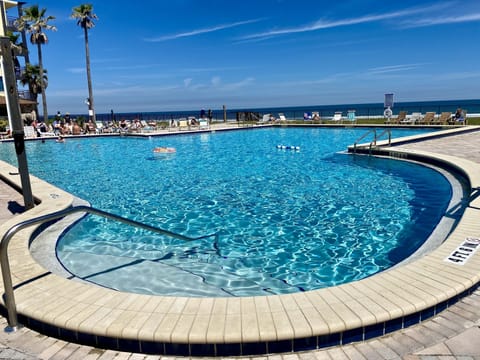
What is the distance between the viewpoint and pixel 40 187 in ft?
27.2

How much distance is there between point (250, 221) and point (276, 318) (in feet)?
13.4

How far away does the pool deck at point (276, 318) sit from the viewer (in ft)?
8.43

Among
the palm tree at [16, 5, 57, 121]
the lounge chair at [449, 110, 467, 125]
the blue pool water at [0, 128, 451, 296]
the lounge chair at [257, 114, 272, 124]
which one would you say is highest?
the palm tree at [16, 5, 57, 121]

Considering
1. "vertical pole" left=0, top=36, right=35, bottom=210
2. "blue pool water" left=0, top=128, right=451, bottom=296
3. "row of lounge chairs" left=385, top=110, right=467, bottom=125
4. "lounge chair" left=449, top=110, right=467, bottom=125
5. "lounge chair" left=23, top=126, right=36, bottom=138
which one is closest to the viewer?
"blue pool water" left=0, top=128, right=451, bottom=296

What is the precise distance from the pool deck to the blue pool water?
1317 mm

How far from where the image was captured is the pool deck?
2570mm

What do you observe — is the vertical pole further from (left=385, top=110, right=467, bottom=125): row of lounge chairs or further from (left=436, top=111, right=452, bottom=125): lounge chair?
(left=436, top=111, right=452, bottom=125): lounge chair

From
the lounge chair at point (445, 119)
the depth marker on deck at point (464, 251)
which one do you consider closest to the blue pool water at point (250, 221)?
the depth marker on deck at point (464, 251)

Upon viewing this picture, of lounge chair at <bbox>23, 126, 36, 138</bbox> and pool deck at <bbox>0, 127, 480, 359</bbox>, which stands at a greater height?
lounge chair at <bbox>23, 126, 36, 138</bbox>

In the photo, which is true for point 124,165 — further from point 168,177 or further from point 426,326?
point 426,326

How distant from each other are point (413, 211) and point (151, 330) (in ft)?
20.3

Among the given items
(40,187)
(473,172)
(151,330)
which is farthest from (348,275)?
(40,187)

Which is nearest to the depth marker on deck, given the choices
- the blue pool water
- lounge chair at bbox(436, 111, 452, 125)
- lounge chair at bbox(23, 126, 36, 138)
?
the blue pool water

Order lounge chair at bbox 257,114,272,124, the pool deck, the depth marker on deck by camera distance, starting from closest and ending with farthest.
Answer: the pool deck, the depth marker on deck, lounge chair at bbox 257,114,272,124
